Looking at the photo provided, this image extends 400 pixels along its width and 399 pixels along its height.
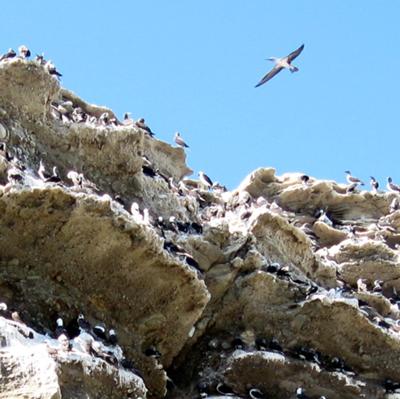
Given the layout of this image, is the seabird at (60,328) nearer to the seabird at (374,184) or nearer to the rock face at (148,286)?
the rock face at (148,286)

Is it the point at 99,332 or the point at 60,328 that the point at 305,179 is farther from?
the point at 60,328

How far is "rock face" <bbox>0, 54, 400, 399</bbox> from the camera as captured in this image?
57.4 feet

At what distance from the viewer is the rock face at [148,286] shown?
17.5 metres

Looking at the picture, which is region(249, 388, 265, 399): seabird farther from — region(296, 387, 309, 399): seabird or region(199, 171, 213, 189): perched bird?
region(199, 171, 213, 189): perched bird

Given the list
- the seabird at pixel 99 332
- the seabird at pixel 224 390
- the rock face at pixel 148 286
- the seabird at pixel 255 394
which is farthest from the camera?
the seabird at pixel 255 394

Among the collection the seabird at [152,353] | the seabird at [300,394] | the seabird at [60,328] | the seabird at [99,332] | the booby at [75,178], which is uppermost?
the booby at [75,178]

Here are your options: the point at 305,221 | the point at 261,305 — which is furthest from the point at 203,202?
the point at 261,305

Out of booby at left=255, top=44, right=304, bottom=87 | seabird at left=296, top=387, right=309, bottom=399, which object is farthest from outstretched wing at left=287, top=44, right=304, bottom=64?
seabird at left=296, top=387, right=309, bottom=399

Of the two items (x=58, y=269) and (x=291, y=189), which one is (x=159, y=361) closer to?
(x=58, y=269)

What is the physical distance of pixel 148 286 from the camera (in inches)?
779

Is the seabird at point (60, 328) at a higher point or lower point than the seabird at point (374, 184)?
lower

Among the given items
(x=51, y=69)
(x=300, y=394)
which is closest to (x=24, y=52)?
(x=51, y=69)

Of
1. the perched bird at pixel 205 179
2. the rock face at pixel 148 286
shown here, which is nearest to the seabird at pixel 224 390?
the rock face at pixel 148 286

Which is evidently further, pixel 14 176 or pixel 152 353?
pixel 152 353
